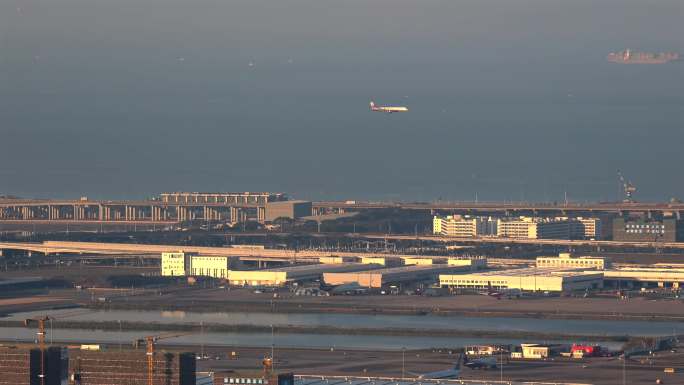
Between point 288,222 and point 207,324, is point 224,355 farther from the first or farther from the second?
point 288,222

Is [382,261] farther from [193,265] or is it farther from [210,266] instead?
[193,265]

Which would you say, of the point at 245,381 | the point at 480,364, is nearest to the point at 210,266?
the point at 480,364

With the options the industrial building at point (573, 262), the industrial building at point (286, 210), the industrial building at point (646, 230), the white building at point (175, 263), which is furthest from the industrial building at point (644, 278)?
the industrial building at point (286, 210)

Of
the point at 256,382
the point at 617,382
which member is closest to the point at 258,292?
the point at 617,382

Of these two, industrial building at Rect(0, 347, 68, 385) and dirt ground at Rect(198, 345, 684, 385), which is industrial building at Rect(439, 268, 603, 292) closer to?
dirt ground at Rect(198, 345, 684, 385)

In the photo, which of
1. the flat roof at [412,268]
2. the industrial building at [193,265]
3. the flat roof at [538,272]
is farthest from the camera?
the industrial building at [193,265]

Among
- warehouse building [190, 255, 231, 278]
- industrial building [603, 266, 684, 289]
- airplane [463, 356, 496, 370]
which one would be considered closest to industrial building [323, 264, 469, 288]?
warehouse building [190, 255, 231, 278]

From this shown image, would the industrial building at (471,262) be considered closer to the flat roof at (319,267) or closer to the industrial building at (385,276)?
the industrial building at (385,276)
